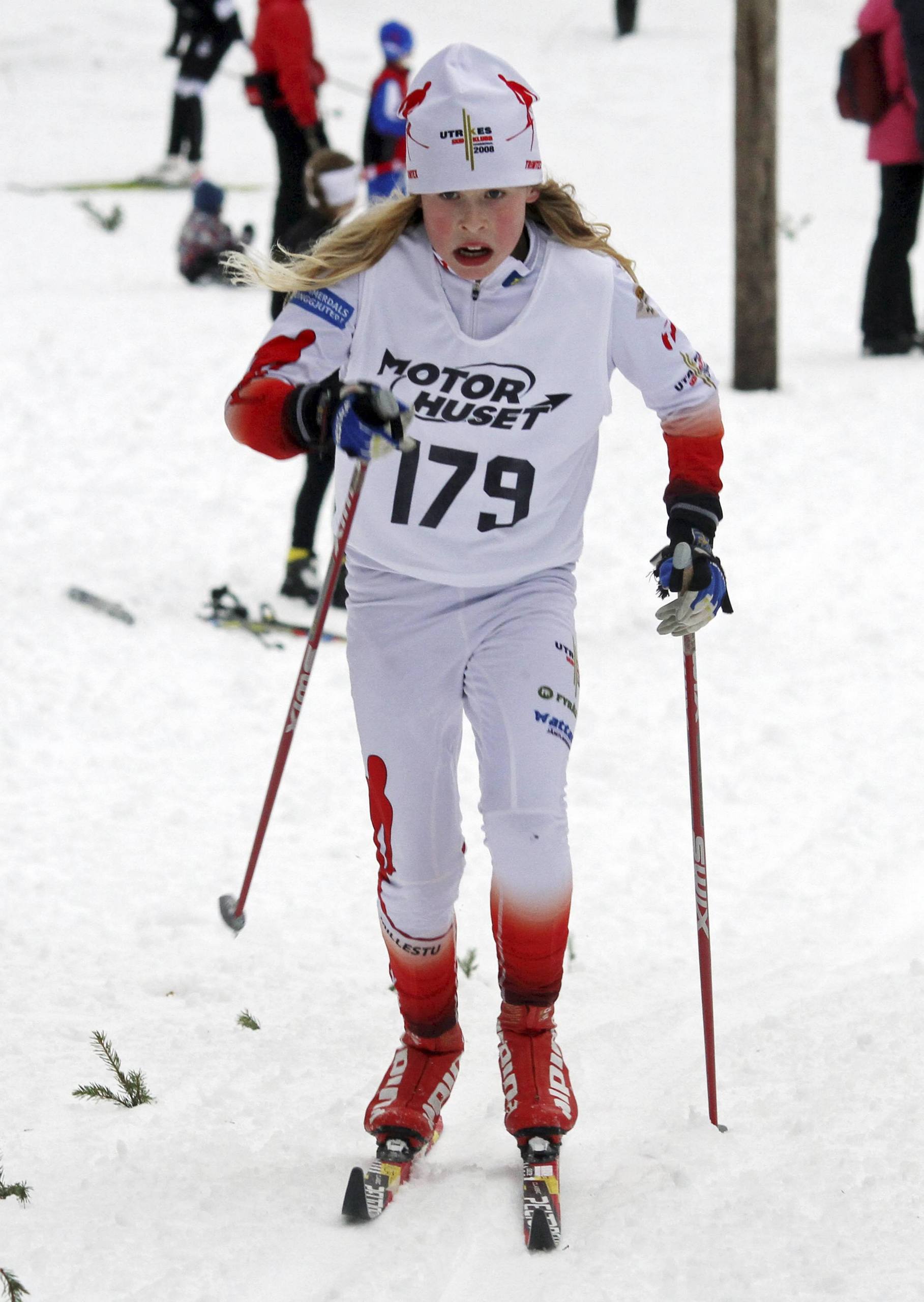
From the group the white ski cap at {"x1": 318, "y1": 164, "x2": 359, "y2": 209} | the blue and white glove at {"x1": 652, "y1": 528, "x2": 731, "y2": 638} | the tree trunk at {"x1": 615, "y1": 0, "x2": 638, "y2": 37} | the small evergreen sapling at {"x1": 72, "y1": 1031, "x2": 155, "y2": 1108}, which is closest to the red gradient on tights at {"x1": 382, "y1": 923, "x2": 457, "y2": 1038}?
the small evergreen sapling at {"x1": 72, "y1": 1031, "x2": 155, "y2": 1108}

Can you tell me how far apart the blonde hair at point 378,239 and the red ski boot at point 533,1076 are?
5.06 feet

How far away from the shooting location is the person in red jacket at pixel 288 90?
31.0ft

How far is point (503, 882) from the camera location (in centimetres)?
300

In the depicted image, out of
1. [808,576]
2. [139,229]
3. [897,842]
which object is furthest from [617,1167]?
[139,229]

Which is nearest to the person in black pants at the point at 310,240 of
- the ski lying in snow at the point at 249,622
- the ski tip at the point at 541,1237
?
the ski lying in snow at the point at 249,622

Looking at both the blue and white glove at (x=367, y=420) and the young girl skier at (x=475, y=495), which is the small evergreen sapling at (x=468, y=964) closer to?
the young girl skier at (x=475, y=495)

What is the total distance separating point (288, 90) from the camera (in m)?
9.55

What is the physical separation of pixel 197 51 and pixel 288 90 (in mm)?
3499

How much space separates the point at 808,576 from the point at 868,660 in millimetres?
882

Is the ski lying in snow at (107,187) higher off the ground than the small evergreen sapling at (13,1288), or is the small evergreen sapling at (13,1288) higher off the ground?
the small evergreen sapling at (13,1288)

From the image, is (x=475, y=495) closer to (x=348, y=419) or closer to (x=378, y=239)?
(x=348, y=419)

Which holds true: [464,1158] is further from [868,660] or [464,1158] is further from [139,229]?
[139,229]

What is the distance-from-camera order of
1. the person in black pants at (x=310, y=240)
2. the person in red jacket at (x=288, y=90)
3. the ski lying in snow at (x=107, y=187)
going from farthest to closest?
the ski lying in snow at (x=107, y=187), the person in red jacket at (x=288, y=90), the person in black pants at (x=310, y=240)

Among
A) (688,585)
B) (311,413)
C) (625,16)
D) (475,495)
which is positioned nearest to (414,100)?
(311,413)
